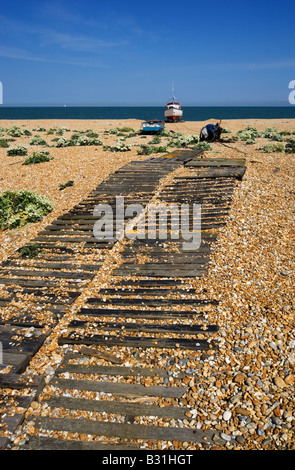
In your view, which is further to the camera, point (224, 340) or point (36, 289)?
point (36, 289)

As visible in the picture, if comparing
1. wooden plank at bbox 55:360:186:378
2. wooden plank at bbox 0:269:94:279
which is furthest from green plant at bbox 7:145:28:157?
wooden plank at bbox 55:360:186:378

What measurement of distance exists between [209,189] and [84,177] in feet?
20.5

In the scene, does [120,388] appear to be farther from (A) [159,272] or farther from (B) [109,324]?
(A) [159,272]

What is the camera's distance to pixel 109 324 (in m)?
5.77

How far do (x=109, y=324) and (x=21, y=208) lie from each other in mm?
7507

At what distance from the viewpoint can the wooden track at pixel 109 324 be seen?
4016 mm

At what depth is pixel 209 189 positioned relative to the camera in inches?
477

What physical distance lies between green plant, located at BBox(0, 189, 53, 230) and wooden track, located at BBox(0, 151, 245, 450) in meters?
1.05

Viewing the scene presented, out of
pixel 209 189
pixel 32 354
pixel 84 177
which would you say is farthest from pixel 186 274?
pixel 84 177

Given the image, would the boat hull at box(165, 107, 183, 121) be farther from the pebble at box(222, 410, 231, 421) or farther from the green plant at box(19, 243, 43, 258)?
the pebble at box(222, 410, 231, 421)

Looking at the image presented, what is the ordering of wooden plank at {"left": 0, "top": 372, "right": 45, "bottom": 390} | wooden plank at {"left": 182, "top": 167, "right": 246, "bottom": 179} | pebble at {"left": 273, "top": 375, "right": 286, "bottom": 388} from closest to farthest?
pebble at {"left": 273, "top": 375, "right": 286, "bottom": 388}, wooden plank at {"left": 0, "top": 372, "right": 45, "bottom": 390}, wooden plank at {"left": 182, "top": 167, "right": 246, "bottom": 179}

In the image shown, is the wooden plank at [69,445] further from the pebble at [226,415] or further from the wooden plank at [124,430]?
the pebble at [226,415]

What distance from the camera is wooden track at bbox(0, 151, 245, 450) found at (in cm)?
402
